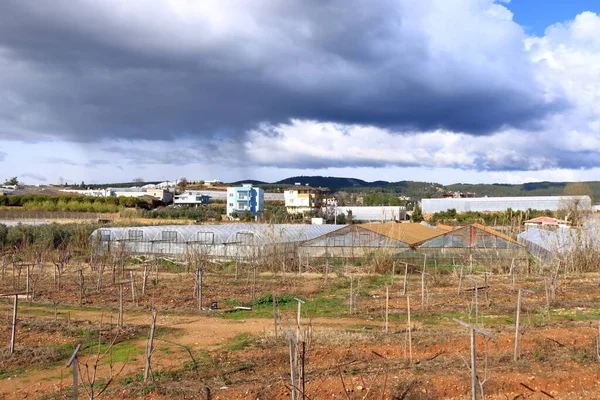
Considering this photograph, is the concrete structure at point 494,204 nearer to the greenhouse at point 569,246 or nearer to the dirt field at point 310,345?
the greenhouse at point 569,246

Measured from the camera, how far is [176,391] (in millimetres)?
7582

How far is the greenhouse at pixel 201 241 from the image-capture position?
2564 centimetres

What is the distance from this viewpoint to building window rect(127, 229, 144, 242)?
28095mm

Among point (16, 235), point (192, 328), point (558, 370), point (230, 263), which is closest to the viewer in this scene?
point (558, 370)

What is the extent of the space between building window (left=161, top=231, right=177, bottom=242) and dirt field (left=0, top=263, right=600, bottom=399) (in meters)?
9.35

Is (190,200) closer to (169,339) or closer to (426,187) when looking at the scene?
(169,339)

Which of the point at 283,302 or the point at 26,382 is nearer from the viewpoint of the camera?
the point at 26,382

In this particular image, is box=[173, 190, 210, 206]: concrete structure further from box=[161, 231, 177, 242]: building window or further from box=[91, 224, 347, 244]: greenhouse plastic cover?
box=[161, 231, 177, 242]: building window

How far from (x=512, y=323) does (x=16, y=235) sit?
2935 centimetres

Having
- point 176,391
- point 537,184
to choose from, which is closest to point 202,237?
point 176,391

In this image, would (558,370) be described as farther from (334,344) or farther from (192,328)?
(192,328)

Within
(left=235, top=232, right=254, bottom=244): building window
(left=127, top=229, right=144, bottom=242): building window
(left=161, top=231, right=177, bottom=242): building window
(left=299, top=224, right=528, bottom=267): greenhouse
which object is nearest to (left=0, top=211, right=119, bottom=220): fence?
(left=127, top=229, right=144, bottom=242): building window

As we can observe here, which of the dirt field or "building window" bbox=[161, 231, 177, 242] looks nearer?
the dirt field

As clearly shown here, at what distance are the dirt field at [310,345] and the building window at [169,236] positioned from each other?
9355 millimetres
